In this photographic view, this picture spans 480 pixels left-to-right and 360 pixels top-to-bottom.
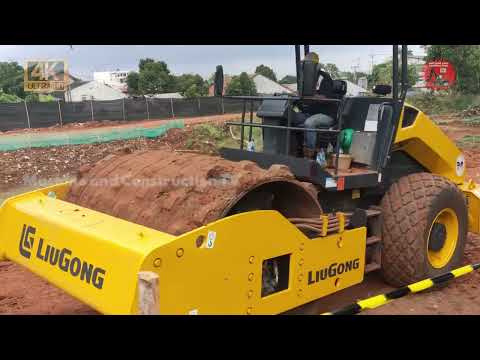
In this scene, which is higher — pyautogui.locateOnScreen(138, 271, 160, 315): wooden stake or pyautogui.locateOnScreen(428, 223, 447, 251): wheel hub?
pyautogui.locateOnScreen(138, 271, 160, 315): wooden stake

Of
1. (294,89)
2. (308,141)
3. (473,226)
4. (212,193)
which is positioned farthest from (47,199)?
(473,226)

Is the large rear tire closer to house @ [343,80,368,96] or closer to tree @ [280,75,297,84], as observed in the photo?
house @ [343,80,368,96]

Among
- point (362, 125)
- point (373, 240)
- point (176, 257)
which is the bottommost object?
point (373, 240)

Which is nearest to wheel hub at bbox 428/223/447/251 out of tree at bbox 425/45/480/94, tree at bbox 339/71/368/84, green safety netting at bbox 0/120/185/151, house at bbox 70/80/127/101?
tree at bbox 339/71/368/84

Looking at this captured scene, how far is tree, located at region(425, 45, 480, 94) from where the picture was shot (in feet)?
90.3

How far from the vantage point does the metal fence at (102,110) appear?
841 inches

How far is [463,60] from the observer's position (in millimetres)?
28609

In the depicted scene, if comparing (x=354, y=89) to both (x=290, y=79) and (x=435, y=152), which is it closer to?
(x=290, y=79)

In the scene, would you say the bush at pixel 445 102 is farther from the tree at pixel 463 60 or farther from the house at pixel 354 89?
the house at pixel 354 89

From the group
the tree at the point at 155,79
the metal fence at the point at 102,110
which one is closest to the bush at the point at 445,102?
the metal fence at the point at 102,110

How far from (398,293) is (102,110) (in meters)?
23.6

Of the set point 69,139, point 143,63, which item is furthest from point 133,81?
point 69,139

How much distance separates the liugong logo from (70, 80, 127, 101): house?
49313mm

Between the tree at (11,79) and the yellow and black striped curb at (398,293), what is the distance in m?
46.6
